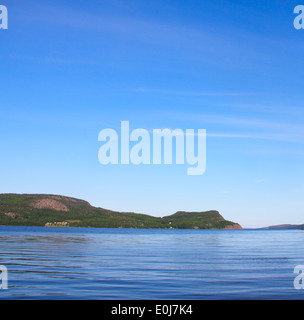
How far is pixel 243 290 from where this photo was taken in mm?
30203

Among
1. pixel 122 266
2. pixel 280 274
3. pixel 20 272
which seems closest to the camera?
pixel 20 272
